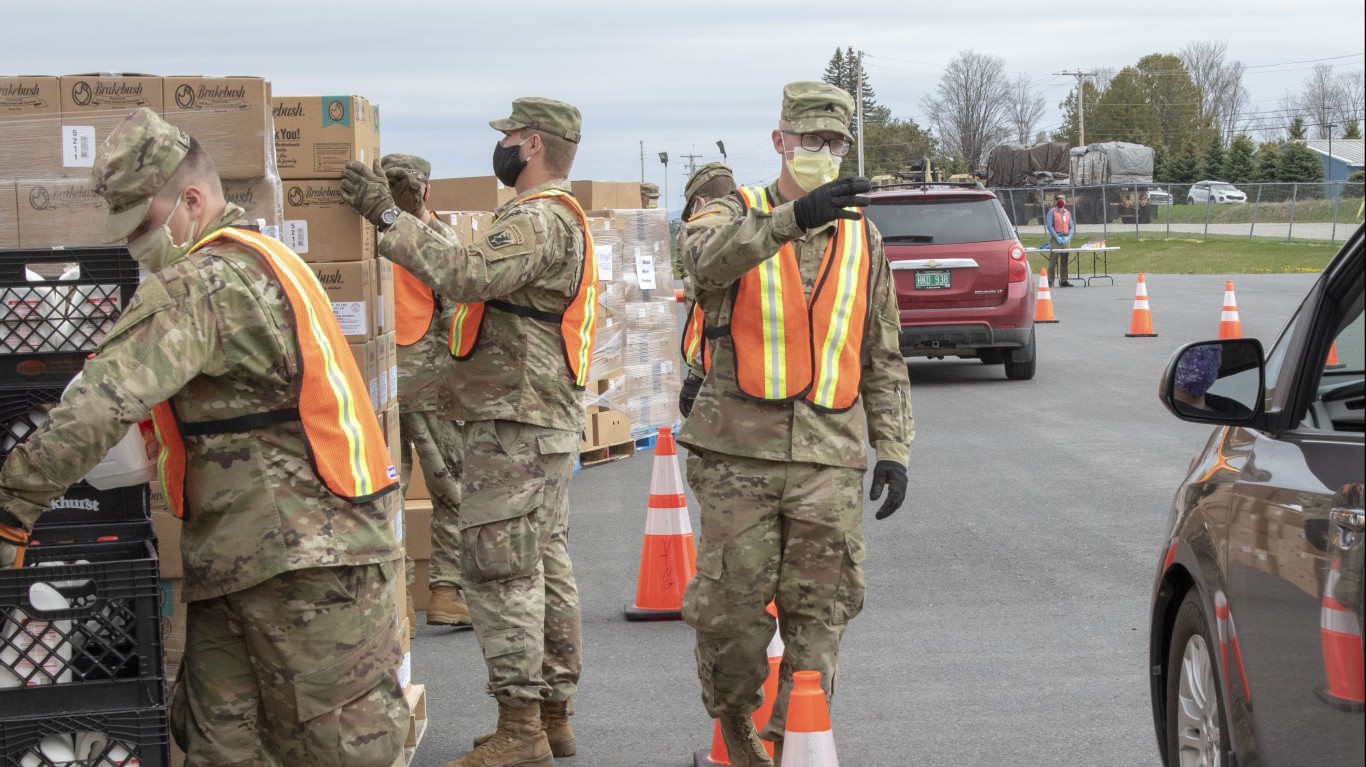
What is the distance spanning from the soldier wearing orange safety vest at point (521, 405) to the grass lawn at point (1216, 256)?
34.3 metres

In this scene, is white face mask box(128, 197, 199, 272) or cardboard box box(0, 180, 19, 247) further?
cardboard box box(0, 180, 19, 247)

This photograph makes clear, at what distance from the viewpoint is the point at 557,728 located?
5.35 metres

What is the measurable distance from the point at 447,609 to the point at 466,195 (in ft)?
12.9

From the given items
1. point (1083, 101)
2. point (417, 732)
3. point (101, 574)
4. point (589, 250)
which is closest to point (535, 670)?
point (417, 732)

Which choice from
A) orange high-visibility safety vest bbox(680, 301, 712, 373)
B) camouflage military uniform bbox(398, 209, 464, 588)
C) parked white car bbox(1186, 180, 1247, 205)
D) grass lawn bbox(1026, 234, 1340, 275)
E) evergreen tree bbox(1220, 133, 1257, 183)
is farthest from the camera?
evergreen tree bbox(1220, 133, 1257, 183)

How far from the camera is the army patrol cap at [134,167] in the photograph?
3406 millimetres

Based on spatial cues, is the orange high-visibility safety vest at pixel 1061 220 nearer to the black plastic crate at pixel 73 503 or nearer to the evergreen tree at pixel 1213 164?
the black plastic crate at pixel 73 503

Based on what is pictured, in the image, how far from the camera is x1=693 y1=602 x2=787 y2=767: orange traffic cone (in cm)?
487

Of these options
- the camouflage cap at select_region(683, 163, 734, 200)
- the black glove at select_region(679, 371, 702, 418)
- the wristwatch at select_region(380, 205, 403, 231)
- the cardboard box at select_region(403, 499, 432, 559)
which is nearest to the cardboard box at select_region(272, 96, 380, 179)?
the wristwatch at select_region(380, 205, 403, 231)

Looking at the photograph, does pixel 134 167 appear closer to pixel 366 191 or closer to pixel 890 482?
pixel 366 191

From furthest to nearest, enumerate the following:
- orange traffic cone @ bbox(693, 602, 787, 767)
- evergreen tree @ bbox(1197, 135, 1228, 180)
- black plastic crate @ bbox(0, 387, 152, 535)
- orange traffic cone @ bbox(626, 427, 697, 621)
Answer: evergreen tree @ bbox(1197, 135, 1228, 180) < orange traffic cone @ bbox(626, 427, 697, 621) < orange traffic cone @ bbox(693, 602, 787, 767) < black plastic crate @ bbox(0, 387, 152, 535)

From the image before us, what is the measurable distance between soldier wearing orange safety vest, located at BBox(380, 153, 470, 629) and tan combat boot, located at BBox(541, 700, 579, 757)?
1684mm

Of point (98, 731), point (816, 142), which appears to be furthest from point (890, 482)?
point (98, 731)

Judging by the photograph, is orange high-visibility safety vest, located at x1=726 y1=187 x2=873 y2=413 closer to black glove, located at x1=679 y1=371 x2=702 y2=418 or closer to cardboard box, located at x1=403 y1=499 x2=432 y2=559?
black glove, located at x1=679 y1=371 x2=702 y2=418
